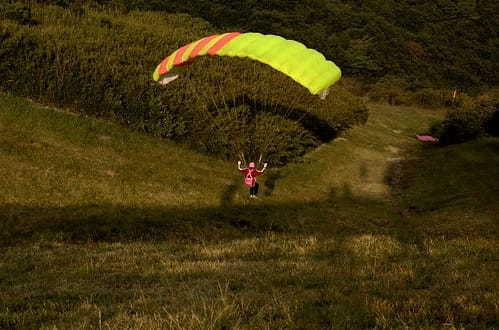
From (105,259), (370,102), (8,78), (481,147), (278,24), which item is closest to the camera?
(105,259)

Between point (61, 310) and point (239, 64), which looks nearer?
point (61, 310)

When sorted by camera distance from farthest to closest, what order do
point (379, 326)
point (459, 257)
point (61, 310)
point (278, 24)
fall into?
point (278, 24) < point (459, 257) < point (61, 310) < point (379, 326)

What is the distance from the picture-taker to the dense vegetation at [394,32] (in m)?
62.2

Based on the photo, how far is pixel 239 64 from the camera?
88.6ft

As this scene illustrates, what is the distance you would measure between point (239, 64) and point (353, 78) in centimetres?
4003

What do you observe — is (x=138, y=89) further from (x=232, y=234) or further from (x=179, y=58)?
(x=232, y=234)

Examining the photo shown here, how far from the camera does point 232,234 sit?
552 inches

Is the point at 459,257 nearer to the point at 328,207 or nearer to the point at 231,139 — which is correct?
the point at 328,207

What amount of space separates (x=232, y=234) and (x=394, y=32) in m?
67.4

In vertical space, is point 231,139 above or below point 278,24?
below

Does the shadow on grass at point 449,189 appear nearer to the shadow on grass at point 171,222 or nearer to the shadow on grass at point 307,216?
the shadow on grass at point 307,216

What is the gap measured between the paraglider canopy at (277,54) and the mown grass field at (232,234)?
5.11 m

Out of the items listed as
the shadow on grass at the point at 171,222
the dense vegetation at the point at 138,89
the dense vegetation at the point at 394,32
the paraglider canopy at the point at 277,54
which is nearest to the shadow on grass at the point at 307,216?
the shadow on grass at the point at 171,222

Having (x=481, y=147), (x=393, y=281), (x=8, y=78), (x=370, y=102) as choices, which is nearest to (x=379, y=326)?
(x=393, y=281)
